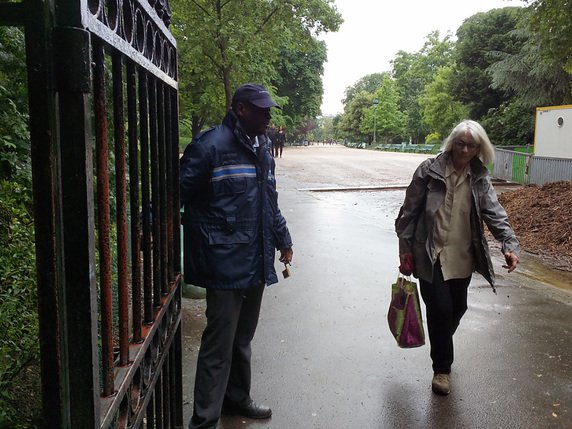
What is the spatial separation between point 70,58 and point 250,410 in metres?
2.59

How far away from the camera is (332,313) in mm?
5273

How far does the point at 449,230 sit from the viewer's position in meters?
3.67

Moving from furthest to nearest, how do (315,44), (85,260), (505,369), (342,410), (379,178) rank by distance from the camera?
1. (379,178)
2. (315,44)
3. (505,369)
4. (342,410)
5. (85,260)

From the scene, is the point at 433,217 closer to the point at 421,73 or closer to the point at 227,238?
the point at 227,238

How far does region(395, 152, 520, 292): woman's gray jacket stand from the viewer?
3.65 meters

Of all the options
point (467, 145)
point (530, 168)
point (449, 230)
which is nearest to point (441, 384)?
point (449, 230)

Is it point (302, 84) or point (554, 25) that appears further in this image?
point (302, 84)

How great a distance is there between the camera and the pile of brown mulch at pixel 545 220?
27.6ft

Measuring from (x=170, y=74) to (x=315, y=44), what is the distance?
1349 centimetres

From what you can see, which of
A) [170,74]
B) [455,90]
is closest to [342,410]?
[170,74]

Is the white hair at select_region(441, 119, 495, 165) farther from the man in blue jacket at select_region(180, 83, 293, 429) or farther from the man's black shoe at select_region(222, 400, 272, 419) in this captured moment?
the man's black shoe at select_region(222, 400, 272, 419)

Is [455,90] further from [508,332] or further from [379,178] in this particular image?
[508,332]

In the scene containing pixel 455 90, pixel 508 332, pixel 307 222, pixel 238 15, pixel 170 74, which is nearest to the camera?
pixel 170 74

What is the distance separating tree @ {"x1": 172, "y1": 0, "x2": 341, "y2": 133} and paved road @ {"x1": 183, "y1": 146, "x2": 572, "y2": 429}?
6.24m
